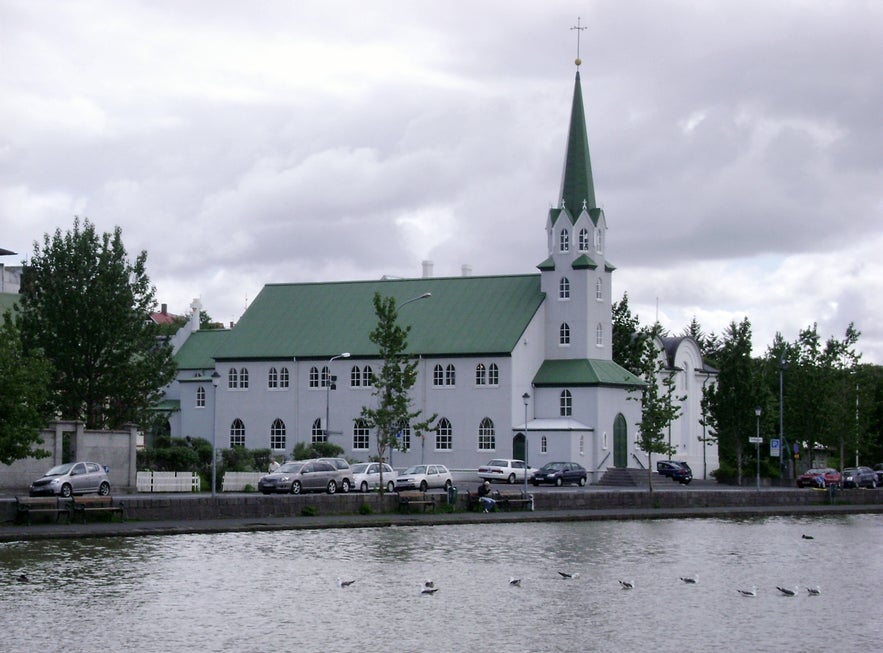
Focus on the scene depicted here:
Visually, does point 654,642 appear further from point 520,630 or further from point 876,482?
point 876,482

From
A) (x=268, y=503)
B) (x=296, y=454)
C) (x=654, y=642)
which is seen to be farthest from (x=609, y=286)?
(x=654, y=642)

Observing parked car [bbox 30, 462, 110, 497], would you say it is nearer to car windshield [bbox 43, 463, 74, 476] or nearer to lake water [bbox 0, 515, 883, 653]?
car windshield [bbox 43, 463, 74, 476]

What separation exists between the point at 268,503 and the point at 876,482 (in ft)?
170

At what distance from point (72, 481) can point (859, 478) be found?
50.4 metres

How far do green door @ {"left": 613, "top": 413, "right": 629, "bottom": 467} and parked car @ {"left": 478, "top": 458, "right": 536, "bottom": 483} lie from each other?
10.1 m

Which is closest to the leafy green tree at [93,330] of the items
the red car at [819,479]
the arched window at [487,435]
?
the arched window at [487,435]

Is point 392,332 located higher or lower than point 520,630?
higher

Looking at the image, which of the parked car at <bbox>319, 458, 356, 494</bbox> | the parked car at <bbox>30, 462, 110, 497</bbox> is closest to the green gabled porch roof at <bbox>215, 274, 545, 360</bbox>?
the parked car at <bbox>319, 458, 356, 494</bbox>

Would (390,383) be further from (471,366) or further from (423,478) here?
(471,366)

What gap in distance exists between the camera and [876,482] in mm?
84125

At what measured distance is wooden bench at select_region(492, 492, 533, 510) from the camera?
51.7 meters

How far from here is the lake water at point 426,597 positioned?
22.7 meters

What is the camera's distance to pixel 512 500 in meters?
51.8

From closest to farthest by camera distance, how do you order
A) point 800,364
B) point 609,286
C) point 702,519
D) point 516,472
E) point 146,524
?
point 146,524
point 702,519
point 516,472
point 800,364
point 609,286
